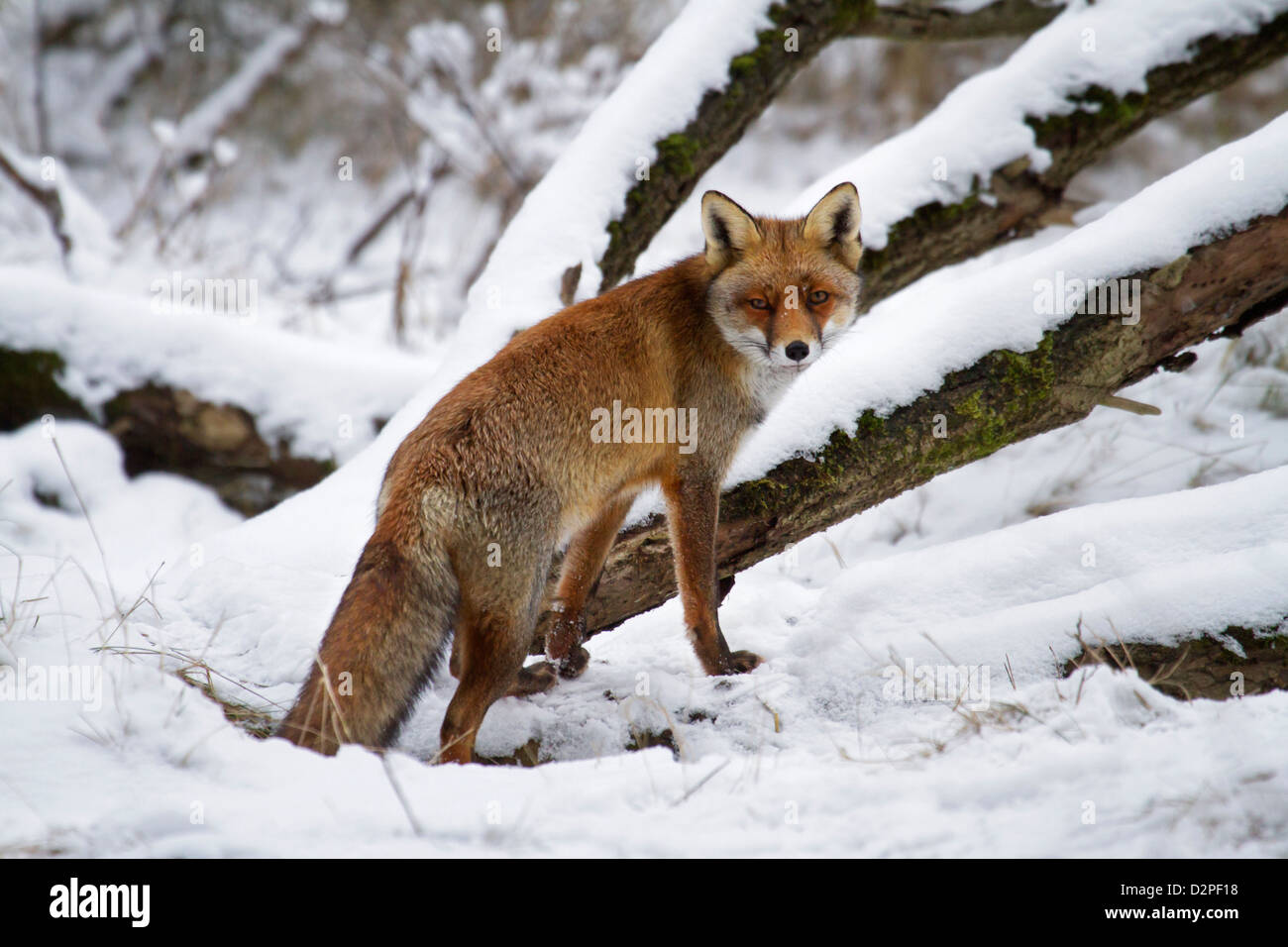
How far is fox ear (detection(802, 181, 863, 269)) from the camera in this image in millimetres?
3527

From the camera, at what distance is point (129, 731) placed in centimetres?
221

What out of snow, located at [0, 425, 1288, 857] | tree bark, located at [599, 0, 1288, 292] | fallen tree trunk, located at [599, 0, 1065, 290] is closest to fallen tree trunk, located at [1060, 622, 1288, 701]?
snow, located at [0, 425, 1288, 857]

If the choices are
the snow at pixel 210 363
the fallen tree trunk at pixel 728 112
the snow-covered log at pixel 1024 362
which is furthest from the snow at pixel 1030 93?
A: the snow at pixel 210 363

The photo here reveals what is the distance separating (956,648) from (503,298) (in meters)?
2.89

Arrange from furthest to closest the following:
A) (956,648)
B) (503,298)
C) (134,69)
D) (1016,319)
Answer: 1. (134,69)
2. (503,298)
3. (1016,319)
4. (956,648)

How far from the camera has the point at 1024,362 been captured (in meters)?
3.61

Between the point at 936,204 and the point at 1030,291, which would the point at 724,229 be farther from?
the point at 936,204


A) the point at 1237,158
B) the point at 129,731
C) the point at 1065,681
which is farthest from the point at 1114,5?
the point at 129,731

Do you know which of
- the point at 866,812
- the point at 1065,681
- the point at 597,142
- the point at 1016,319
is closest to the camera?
the point at 866,812

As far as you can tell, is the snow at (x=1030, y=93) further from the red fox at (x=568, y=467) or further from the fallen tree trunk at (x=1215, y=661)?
the fallen tree trunk at (x=1215, y=661)

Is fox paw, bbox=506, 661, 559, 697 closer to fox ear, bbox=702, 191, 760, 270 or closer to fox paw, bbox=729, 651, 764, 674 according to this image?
fox paw, bbox=729, 651, 764, 674

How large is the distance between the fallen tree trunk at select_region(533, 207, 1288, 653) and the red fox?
25cm

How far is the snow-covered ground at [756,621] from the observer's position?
191 centimetres

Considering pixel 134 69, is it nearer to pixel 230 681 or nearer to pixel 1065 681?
pixel 230 681
